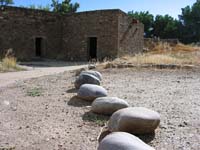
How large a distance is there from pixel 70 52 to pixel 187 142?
1624 centimetres

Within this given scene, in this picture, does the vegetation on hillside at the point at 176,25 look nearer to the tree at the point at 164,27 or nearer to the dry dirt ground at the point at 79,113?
the tree at the point at 164,27

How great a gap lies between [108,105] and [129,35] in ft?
49.5

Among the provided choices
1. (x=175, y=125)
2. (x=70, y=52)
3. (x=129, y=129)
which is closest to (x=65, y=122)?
(x=129, y=129)

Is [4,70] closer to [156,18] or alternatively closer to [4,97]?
[4,97]

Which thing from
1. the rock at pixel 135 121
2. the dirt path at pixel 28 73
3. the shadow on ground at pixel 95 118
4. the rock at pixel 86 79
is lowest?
the shadow on ground at pixel 95 118

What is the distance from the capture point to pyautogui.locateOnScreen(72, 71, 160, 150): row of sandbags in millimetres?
2611

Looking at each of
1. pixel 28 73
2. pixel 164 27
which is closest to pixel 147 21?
pixel 164 27

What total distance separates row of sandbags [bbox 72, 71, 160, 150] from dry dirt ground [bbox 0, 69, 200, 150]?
0.47 feet

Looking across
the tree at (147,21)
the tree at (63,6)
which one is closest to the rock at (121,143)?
the tree at (63,6)

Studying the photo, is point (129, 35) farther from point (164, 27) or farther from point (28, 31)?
point (164, 27)

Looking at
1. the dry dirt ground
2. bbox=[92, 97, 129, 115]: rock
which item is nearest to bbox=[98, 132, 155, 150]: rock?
the dry dirt ground

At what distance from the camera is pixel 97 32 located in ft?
58.1

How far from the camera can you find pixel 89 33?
59.1 feet

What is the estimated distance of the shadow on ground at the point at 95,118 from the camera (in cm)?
416
